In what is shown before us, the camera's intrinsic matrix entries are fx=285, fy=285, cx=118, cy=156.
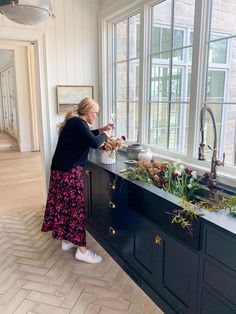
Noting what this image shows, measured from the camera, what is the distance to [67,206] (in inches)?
104

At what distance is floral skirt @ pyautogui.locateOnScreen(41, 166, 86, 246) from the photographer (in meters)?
2.58

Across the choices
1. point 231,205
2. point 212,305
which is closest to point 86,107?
point 231,205

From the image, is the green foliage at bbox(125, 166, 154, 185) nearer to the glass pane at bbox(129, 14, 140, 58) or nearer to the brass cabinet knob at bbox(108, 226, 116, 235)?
the brass cabinet knob at bbox(108, 226, 116, 235)

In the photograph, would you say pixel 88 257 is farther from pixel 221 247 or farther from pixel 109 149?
pixel 221 247

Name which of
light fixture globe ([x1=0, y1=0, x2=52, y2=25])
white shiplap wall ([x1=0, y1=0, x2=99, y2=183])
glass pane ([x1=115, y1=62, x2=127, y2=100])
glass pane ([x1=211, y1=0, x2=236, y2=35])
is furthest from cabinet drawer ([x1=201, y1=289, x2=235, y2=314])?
white shiplap wall ([x1=0, y1=0, x2=99, y2=183])

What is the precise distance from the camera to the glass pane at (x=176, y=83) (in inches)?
102

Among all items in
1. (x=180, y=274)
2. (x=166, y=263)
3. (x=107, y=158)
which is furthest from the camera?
(x=107, y=158)

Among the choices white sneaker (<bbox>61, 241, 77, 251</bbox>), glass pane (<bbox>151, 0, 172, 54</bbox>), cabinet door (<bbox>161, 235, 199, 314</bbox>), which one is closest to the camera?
cabinet door (<bbox>161, 235, 199, 314</bbox>)

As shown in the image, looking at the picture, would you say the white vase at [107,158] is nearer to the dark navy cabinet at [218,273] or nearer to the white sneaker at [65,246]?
the white sneaker at [65,246]

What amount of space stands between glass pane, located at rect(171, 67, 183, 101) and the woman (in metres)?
0.68

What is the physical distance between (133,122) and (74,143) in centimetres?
112

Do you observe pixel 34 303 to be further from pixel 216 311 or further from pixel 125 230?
pixel 216 311

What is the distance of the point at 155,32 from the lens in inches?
112

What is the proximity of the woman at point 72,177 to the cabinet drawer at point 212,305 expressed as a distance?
126 cm
